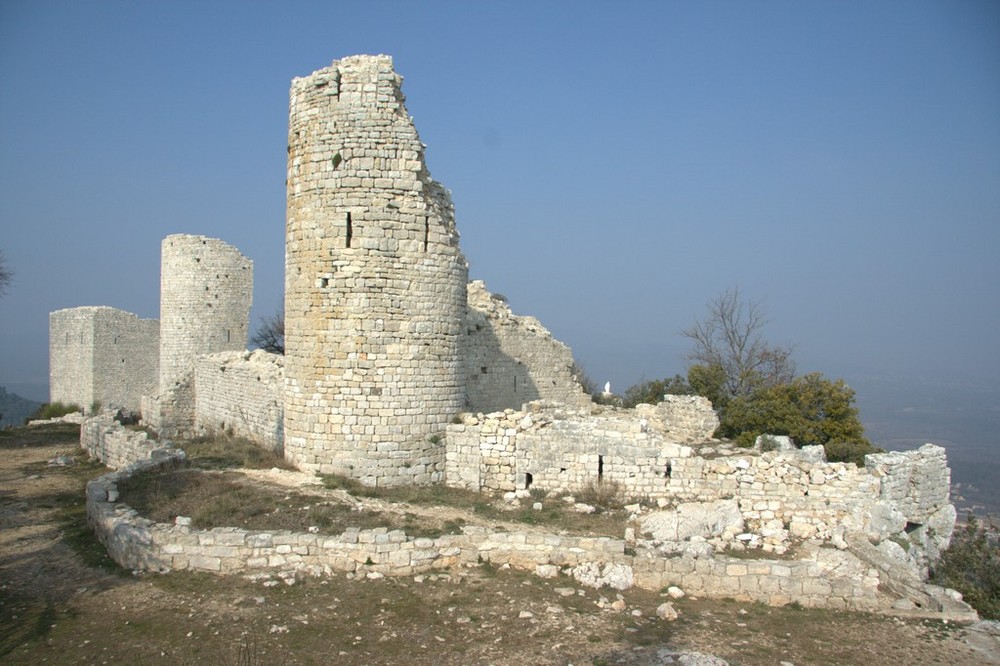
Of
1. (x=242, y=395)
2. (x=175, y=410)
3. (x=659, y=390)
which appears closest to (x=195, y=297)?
(x=175, y=410)

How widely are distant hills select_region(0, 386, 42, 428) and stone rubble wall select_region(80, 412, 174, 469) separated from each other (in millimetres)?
19914

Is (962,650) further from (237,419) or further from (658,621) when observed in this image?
(237,419)

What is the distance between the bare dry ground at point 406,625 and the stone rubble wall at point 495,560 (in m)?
0.21

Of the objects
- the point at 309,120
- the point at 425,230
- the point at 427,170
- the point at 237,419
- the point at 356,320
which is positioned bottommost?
the point at 237,419

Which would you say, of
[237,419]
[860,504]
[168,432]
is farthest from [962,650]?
[168,432]

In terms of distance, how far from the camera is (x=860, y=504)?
32.6ft

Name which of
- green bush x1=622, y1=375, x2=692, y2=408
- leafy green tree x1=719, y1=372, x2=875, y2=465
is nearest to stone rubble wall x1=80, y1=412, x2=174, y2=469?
leafy green tree x1=719, y1=372, x2=875, y2=465

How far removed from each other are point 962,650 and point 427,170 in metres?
10.0

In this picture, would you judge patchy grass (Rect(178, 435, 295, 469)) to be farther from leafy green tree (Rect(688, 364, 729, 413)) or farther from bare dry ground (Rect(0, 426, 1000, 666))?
leafy green tree (Rect(688, 364, 729, 413))

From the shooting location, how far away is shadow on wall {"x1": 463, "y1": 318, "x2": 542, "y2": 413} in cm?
1695

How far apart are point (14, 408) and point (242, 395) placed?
2491 cm

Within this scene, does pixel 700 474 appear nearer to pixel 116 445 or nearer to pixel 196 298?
pixel 116 445

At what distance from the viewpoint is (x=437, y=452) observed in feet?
39.5

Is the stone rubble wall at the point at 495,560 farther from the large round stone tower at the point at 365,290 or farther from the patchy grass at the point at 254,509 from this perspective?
the large round stone tower at the point at 365,290
